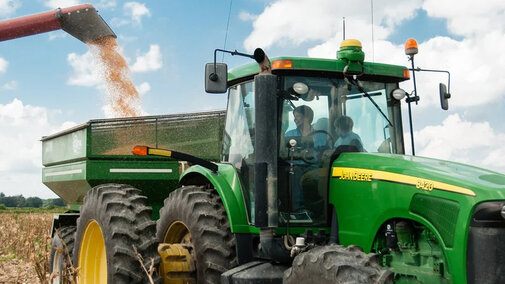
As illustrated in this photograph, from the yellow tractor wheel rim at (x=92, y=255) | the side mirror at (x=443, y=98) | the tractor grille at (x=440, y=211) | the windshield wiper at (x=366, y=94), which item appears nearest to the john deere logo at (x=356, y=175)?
the tractor grille at (x=440, y=211)

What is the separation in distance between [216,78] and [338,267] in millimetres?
1853

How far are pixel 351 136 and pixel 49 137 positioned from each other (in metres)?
5.85

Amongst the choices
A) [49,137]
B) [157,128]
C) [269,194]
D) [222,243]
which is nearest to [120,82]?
[49,137]

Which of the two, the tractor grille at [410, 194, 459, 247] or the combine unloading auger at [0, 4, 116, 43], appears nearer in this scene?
the tractor grille at [410, 194, 459, 247]

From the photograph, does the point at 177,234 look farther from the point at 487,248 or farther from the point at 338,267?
the point at 487,248

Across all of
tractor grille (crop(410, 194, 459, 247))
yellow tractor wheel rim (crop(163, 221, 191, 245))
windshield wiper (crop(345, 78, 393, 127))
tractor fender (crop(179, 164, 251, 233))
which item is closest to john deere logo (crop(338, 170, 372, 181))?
tractor grille (crop(410, 194, 459, 247))

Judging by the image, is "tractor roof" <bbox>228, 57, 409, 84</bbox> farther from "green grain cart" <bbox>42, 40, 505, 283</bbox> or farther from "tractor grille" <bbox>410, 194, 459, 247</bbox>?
"tractor grille" <bbox>410, 194, 459, 247</bbox>

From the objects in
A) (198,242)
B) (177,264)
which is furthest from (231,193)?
(177,264)

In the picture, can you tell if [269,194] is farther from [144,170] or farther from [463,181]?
[144,170]

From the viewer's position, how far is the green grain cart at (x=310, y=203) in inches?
153

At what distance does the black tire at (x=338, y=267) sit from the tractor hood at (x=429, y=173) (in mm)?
689

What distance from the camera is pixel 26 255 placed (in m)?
12.4

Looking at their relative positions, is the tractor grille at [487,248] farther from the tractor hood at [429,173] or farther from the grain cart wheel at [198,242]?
the grain cart wheel at [198,242]

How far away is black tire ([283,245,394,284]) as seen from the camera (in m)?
3.66
